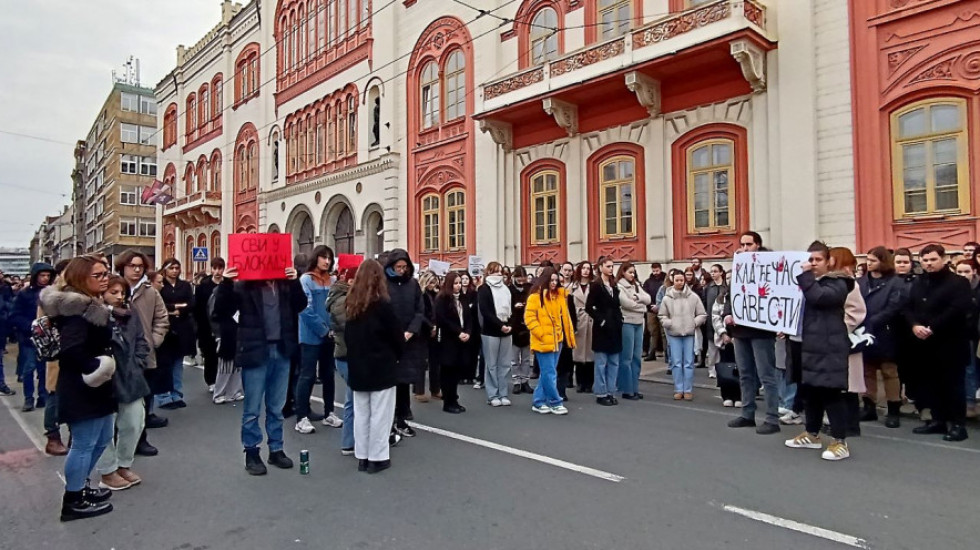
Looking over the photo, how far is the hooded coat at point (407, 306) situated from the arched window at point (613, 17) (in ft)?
35.9

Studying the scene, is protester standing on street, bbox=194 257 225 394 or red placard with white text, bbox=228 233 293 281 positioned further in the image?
protester standing on street, bbox=194 257 225 394

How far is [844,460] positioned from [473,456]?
343cm

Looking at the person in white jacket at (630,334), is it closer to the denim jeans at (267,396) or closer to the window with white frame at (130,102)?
the denim jeans at (267,396)

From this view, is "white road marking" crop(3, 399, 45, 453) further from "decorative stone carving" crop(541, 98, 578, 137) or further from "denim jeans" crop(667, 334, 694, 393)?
"decorative stone carving" crop(541, 98, 578, 137)

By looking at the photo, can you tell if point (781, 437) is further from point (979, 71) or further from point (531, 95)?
point (531, 95)

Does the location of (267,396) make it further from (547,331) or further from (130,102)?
(130,102)

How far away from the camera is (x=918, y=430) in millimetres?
6695

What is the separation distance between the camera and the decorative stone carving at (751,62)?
1245 centimetres

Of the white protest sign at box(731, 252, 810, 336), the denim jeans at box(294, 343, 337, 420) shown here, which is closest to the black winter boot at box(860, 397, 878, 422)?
the white protest sign at box(731, 252, 810, 336)

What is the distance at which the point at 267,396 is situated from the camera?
5719 mm

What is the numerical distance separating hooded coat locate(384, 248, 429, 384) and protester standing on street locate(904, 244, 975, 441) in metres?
5.39

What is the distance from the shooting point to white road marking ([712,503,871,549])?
3.91 m

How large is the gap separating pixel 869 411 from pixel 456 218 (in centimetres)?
1462

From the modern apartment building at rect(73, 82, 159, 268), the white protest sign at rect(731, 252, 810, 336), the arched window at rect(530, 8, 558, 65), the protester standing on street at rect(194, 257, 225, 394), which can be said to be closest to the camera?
the white protest sign at rect(731, 252, 810, 336)
